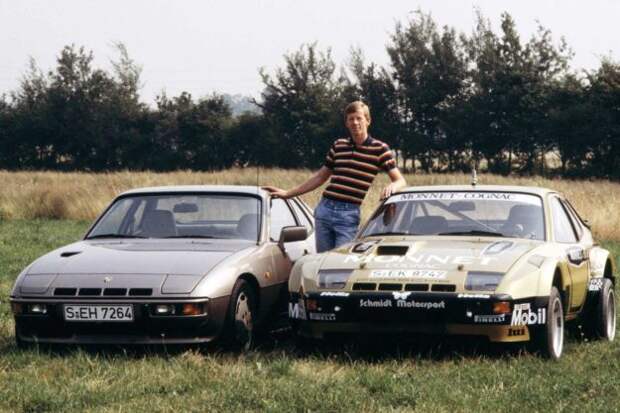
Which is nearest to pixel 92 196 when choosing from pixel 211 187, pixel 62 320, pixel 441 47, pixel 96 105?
pixel 211 187

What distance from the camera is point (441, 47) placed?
55.9 m

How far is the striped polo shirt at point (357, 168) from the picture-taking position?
8.98 m

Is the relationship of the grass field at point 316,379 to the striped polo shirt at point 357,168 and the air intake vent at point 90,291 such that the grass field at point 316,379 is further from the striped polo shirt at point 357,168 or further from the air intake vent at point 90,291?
the striped polo shirt at point 357,168

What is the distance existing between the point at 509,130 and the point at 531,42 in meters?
4.54

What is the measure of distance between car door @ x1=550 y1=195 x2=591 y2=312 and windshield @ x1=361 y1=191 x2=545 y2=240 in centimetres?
22

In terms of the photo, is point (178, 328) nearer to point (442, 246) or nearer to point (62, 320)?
point (62, 320)

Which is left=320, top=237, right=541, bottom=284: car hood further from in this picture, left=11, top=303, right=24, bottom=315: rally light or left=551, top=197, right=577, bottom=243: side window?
left=11, top=303, right=24, bottom=315: rally light

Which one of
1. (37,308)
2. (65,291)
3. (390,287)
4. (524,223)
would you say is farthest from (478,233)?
(37,308)

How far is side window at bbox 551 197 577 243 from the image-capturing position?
325 inches

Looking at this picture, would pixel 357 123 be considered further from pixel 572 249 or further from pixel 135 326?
pixel 135 326

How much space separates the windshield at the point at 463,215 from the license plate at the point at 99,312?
217 centimetres

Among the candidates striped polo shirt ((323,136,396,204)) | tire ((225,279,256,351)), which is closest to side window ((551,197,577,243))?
striped polo shirt ((323,136,396,204))

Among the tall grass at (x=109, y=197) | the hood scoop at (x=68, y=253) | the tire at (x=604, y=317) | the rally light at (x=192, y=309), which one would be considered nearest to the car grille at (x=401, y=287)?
the rally light at (x=192, y=309)

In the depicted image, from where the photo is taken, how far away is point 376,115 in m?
57.3
